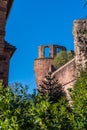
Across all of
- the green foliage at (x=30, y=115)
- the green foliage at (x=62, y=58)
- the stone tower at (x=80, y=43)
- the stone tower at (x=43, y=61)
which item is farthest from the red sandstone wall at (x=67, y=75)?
the green foliage at (x=30, y=115)

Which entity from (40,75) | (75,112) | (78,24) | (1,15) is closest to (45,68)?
(40,75)

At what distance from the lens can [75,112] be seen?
8.73 meters

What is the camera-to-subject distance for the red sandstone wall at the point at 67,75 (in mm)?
33203

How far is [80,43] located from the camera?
3109 centimetres

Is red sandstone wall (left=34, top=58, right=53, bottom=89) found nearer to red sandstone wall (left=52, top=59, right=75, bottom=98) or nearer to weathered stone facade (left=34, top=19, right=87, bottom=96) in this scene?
weathered stone facade (left=34, top=19, right=87, bottom=96)

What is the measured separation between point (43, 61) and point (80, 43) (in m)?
20.2

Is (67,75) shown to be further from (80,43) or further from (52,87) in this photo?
(80,43)

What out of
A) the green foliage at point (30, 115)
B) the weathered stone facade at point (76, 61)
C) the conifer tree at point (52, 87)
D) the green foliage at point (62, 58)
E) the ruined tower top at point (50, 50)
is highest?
the ruined tower top at point (50, 50)

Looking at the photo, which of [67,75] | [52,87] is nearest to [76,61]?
[67,75]

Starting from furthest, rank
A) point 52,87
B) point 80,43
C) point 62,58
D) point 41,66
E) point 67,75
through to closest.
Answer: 1. point 41,66
2. point 62,58
3. point 52,87
4. point 67,75
5. point 80,43

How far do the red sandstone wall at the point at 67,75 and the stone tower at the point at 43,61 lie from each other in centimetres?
1021

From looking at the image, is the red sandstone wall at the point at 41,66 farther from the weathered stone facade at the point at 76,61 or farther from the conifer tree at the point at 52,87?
the conifer tree at the point at 52,87

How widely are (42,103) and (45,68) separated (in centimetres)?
4262

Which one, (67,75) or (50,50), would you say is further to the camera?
(50,50)
